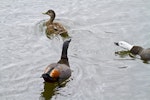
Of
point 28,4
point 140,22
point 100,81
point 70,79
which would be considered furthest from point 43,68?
point 28,4

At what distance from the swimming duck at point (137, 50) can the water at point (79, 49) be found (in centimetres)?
22

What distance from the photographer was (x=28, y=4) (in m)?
14.1

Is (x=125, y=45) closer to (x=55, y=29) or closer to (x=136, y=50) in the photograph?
(x=136, y=50)

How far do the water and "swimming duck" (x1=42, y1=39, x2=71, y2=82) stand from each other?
186 mm

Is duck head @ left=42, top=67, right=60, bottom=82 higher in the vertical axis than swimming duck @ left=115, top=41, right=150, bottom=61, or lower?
higher

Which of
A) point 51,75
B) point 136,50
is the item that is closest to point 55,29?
point 136,50

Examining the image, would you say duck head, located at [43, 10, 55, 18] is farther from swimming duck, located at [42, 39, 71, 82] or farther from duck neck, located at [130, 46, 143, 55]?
swimming duck, located at [42, 39, 71, 82]

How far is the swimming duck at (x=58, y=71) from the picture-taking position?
855cm

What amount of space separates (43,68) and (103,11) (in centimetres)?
453

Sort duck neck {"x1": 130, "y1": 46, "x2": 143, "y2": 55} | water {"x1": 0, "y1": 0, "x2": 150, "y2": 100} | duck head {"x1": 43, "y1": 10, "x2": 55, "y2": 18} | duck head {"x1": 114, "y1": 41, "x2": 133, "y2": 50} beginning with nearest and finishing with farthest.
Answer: water {"x1": 0, "y1": 0, "x2": 150, "y2": 100} → duck neck {"x1": 130, "y1": 46, "x2": 143, "y2": 55} → duck head {"x1": 114, "y1": 41, "x2": 133, "y2": 50} → duck head {"x1": 43, "y1": 10, "x2": 55, "y2": 18}

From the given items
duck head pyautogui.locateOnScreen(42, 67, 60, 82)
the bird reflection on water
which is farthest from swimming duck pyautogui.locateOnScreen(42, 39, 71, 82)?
the bird reflection on water

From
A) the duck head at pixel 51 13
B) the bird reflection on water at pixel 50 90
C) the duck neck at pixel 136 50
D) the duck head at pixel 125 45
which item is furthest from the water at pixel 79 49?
the duck head at pixel 51 13

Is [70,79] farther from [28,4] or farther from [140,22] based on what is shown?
[28,4]

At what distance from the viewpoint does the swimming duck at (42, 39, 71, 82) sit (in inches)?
336
